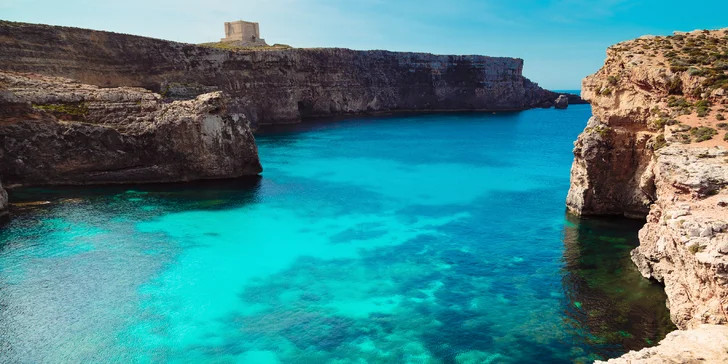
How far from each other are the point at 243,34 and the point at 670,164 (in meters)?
110

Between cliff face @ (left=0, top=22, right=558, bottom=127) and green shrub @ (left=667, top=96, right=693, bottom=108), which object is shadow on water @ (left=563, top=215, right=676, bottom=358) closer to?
green shrub @ (left=667, top=96, right=693, bottom=108)

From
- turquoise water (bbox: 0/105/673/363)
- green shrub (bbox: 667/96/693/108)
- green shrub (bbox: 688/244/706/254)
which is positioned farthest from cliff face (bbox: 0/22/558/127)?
green shrub (bbox: 688/244/706/254)

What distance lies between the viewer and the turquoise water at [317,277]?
59.0 ft

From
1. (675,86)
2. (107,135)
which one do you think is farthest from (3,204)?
(675,86)

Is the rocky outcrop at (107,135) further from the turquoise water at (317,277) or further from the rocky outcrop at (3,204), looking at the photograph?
the rocky outcrop at (3,204)

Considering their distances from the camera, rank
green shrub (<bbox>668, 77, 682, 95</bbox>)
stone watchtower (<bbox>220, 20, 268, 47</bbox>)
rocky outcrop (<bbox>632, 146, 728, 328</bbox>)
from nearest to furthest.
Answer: rocky outcrop (<bbox>632, 146, 728, 328</bbox>)
green shrub (<bbox>668, 77, 682, 95</bbox>)
stone watchtower (<bbox>220, 20, 268, 47</bbox>)

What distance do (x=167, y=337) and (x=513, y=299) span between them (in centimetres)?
1481

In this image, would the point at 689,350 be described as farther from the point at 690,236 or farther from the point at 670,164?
the point at 670,164

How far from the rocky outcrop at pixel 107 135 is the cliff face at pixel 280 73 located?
2107 cm

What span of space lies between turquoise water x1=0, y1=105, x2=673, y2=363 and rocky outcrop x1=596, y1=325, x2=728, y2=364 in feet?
11.9

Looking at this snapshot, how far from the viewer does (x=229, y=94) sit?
87.2 meters

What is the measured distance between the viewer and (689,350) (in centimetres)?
1285

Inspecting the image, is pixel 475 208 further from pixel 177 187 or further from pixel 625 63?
pixel 177 187

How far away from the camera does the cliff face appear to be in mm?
64562
